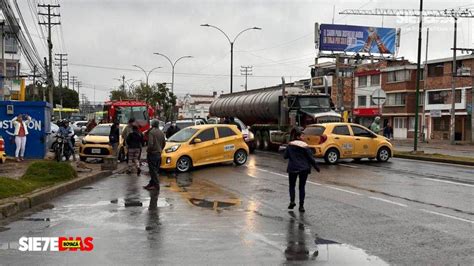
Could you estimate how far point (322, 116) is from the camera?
25984 mm

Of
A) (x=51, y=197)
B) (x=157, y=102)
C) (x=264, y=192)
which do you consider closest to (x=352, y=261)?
(x=264, y=192)

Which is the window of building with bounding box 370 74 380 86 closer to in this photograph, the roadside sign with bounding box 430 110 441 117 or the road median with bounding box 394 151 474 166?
the roadside sign with bounding box 430 110 441 117

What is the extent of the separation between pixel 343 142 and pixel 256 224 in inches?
508

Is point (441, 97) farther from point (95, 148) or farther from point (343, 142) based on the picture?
point (95, 148)

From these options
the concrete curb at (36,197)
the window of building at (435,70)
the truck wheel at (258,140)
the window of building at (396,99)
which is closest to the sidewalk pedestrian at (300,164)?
the concrete curb at (36,197)

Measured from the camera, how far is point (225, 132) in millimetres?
19500

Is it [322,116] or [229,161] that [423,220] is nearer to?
[229,161]

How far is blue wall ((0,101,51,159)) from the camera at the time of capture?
20.0 metres

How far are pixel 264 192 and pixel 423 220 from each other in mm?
4306

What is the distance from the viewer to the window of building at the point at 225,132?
761 inches

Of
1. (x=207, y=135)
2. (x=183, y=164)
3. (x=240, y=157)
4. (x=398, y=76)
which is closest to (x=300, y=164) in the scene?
(x=183, y=164)

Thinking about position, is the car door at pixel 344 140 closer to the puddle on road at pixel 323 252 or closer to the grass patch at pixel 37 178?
the grass patch at pixel 37 178

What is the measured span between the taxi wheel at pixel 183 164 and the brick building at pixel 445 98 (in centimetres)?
4229

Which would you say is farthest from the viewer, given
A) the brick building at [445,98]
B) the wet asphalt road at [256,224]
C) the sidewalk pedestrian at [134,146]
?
the brick building at [445,98]
